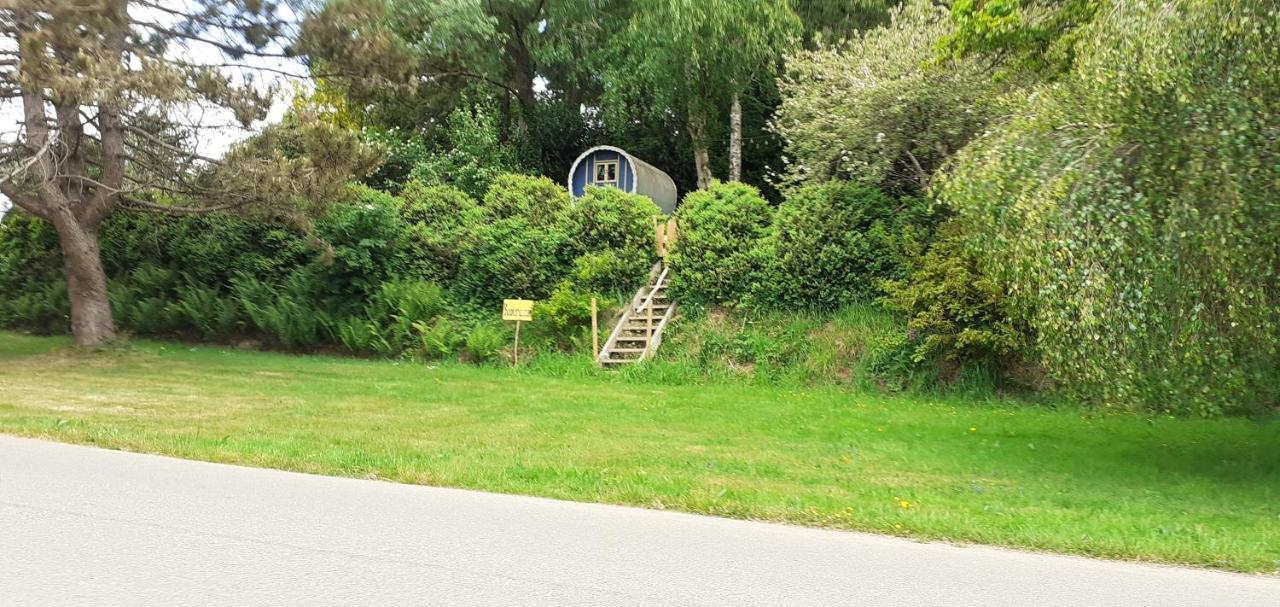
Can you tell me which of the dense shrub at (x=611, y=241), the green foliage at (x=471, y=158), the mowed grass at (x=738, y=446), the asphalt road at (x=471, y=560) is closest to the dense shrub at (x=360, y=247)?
the dense shrub at (x=611, y=241)

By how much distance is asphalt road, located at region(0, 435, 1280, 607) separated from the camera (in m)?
4.98

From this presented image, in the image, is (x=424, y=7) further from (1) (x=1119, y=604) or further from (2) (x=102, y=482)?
(1) (x=1119, y=604)

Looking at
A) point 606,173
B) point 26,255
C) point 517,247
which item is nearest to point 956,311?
point 517,247

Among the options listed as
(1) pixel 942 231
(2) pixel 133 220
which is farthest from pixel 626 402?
(2) pixel 133 220

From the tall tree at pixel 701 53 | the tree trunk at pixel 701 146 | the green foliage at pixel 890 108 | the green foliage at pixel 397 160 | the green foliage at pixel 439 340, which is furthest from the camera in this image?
the green foliage at pixel 397 160

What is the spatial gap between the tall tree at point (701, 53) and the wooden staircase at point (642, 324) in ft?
24.1

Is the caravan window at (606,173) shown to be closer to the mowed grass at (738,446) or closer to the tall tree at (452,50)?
the tall tree at (452,50)

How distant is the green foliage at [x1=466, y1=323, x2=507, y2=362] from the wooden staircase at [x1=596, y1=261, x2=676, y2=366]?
2.43 meters

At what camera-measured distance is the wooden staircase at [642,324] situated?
19.8 m

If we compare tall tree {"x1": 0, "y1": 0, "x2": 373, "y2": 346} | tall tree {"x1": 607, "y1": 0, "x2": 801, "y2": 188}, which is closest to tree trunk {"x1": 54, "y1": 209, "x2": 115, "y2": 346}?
tall tree {"x1": 0, "y1": 0, "x2": 373, "y2": 346}

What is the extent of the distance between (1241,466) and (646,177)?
19.7 metres

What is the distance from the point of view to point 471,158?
29.9m

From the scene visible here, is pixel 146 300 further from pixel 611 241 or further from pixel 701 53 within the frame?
pixel 701 53

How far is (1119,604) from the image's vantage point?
510 cm
